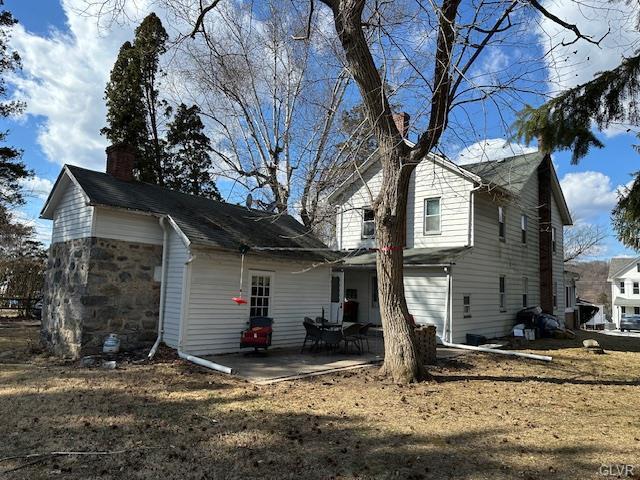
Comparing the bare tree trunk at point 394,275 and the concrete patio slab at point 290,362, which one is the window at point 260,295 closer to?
the concrete patio slab at point 290,362

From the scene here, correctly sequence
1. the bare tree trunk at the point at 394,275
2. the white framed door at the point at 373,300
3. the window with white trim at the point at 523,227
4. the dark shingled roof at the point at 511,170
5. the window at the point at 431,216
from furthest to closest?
1. the window with white trim at the point at 523,227
2. the dark shingled roof at the point at 511,170
3. the white framed door at the point at 373,300
4. the window at the point at 431,216
5. the bare tree trunk at the point at 394,275

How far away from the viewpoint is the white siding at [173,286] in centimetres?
1054

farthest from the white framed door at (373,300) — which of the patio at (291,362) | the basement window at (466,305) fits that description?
the patio at (291,362)

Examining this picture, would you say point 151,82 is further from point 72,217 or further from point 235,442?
point 235,442

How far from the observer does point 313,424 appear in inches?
225

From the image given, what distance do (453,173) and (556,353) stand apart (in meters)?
6.69

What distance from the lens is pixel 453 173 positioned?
16.1 meters

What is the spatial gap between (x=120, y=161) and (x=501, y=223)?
13.7 metres

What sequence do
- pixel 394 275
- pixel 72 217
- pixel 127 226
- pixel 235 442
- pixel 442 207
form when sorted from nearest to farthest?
pixel 235 442 < pixel 394 275 < pixel 127 226 < pixel 72 217 < pixel 442 207

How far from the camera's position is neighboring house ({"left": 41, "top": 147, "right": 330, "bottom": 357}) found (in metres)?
10.2

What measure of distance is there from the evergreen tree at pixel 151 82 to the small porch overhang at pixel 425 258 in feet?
43.5

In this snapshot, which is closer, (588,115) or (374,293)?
(588,115)

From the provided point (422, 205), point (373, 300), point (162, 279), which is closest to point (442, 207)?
point (422, 205)

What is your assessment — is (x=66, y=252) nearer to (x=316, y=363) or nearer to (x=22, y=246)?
(x=316, y=363)
